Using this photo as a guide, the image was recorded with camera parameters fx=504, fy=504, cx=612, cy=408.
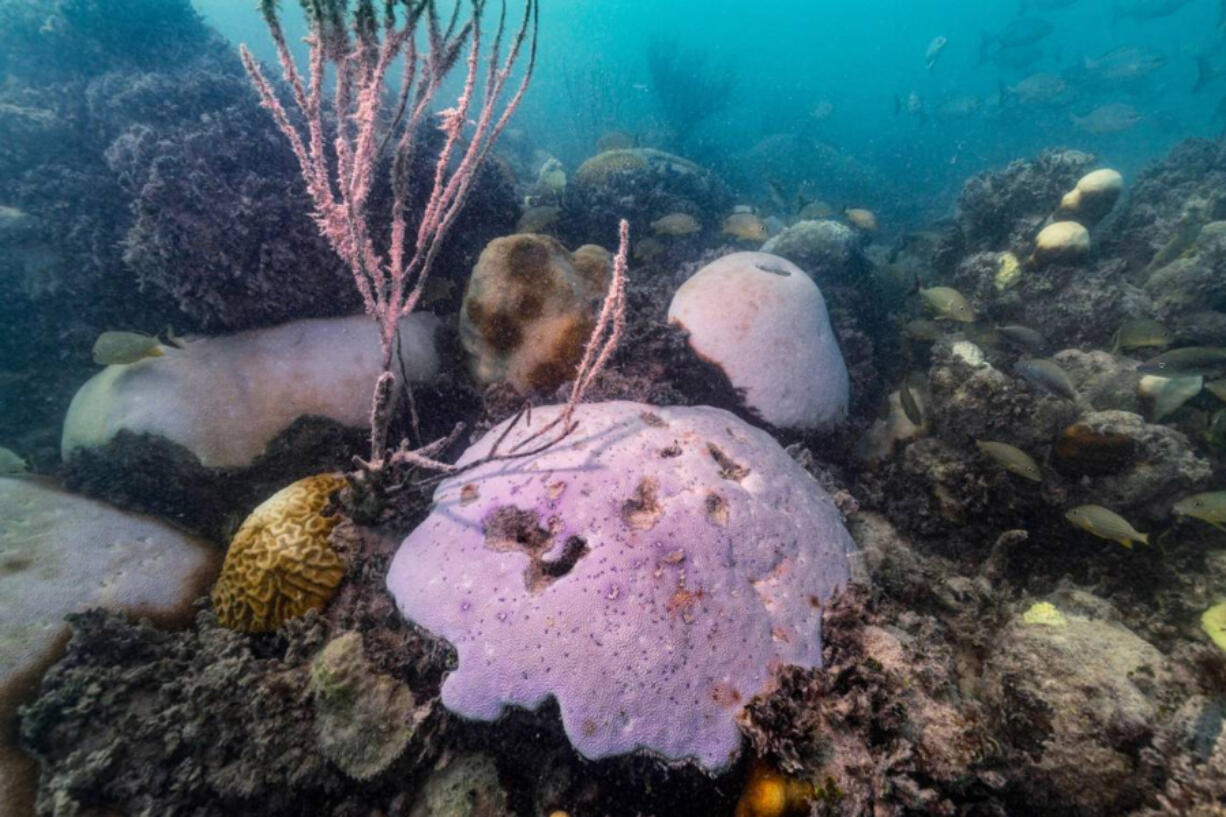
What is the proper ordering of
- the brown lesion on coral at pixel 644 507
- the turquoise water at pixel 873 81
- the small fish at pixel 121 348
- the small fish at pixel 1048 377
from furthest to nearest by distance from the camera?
1. the turquoise water at pixel 873 81
2. the small fish at pixel 1048 377
3. the small fish at pixel 121 348
4. the brown lesion on coral at pixel 644 507

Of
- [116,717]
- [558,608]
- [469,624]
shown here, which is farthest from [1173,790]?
[116,717]

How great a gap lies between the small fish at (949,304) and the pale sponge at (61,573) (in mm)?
6628

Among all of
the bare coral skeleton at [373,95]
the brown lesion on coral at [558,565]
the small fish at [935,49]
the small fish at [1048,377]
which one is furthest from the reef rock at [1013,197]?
the small fish at [935,49]

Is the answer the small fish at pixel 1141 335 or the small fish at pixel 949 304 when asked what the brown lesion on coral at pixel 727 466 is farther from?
the small fish at pixel 1141 335

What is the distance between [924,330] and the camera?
5.47 m

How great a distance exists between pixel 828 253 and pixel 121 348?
24.5 ft

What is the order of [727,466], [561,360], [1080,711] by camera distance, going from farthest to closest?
[561,360], [727,466], [1080,711]

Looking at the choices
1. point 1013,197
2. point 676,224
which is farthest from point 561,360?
point 1013,197

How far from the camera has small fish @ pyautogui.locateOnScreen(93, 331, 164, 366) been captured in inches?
141

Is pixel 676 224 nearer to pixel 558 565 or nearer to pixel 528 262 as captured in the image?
pixel 528 262

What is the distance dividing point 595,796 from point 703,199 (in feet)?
30.9

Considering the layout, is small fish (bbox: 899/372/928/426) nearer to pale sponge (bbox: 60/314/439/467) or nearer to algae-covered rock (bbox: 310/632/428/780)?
pale sponge (bbox: 60/314/439/467)

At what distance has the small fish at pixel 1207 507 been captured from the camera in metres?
3.32

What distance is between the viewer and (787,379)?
423 cm
